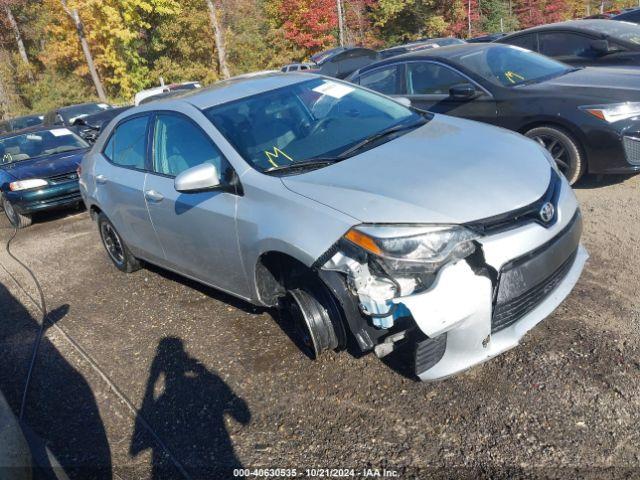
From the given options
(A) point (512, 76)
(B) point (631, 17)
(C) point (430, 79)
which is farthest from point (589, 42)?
(B) point (631, 17)

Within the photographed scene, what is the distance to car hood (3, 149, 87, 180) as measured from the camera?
8.36m

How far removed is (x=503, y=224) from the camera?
278 cm

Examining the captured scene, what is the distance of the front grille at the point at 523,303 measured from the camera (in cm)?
276

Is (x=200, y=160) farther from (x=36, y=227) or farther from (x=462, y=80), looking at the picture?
(x=36, y=227)

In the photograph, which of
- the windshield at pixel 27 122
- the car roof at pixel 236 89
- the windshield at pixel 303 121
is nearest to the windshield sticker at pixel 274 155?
the windshield at pixel 303 121

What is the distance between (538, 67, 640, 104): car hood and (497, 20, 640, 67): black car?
5.02ft

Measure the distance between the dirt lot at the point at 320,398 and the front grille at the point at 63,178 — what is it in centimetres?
428

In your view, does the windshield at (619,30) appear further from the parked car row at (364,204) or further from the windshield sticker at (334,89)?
the windshield sticker at (334,89)

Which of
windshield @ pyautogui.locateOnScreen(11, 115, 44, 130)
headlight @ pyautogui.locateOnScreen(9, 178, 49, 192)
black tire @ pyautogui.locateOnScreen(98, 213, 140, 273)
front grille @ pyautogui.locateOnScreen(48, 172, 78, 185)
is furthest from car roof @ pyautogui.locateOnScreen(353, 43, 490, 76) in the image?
windshield @ pyautogui.locateOnScreen(11, 115, 44, 130)

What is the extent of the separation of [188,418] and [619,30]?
748cm

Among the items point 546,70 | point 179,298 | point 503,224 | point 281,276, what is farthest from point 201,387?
point 546,70

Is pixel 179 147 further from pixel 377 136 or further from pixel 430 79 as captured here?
pixel 430 79

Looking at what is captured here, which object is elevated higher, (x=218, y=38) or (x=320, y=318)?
(x=320, y=318)

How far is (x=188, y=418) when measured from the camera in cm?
318
